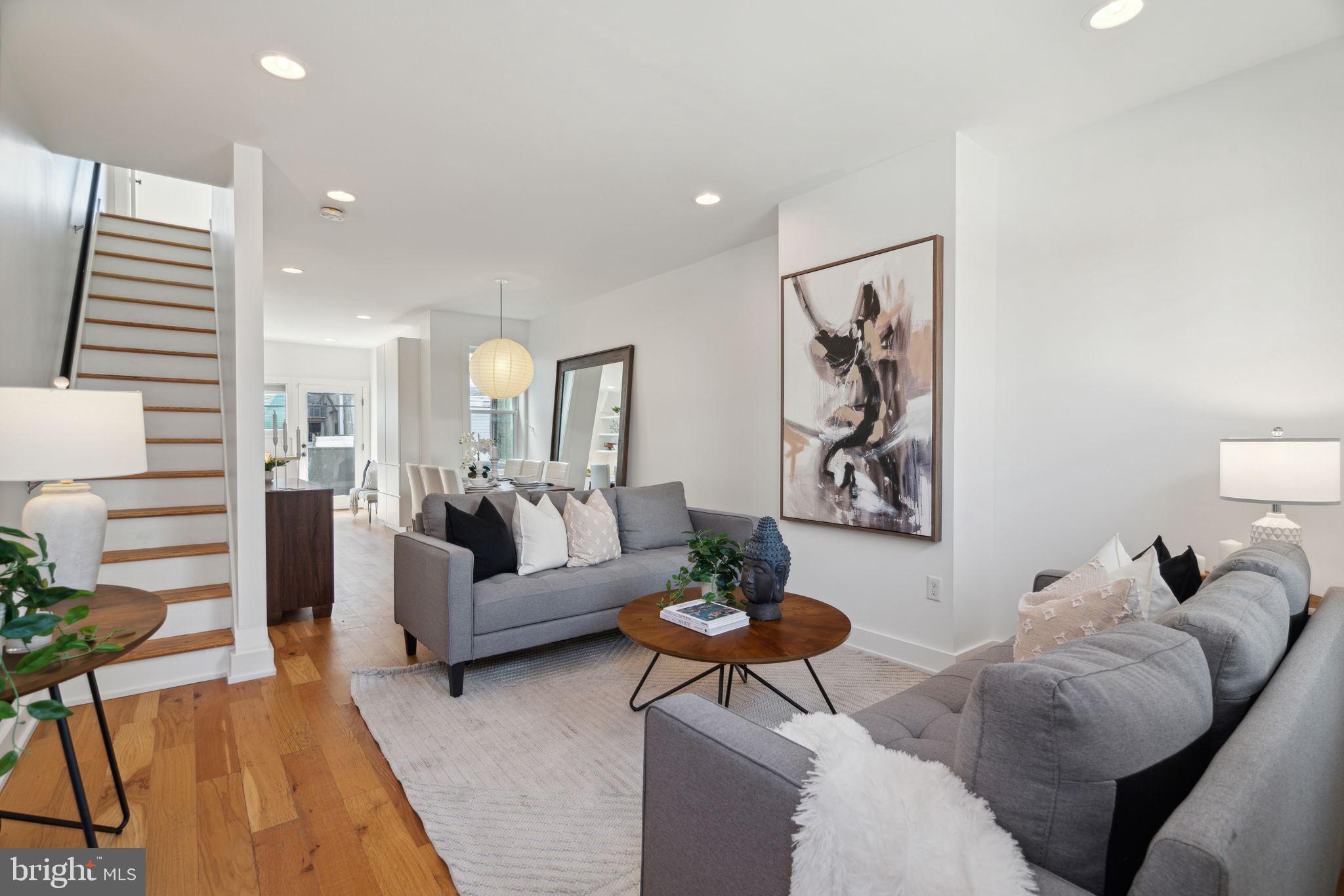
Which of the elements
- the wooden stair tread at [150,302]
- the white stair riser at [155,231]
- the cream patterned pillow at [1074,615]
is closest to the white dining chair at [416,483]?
the wooden stair tread at [150,302]

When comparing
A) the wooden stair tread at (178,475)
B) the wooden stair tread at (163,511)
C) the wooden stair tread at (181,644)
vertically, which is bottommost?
the wooden stair tread at (181,644)

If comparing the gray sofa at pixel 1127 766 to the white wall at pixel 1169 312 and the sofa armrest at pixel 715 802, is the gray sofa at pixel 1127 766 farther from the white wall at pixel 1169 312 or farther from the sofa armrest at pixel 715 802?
the white wall at pixel 1169 312

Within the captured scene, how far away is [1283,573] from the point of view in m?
1.41

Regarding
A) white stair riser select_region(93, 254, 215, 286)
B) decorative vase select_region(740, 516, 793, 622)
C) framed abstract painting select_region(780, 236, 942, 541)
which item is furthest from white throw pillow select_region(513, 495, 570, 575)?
white stair riser select_region(93, 254, 215, 286)

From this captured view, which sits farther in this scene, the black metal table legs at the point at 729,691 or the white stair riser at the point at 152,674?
the white stair riser at the point at 152,674

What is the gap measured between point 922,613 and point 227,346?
404cm

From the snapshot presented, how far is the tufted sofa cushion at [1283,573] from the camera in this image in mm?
1396

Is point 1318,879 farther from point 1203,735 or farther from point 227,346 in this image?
point 227,346

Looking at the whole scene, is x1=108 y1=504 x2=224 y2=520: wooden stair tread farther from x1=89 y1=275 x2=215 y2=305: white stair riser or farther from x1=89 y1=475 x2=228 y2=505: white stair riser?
x1=89 y1=275 x2=215 y2=305: white stair riser

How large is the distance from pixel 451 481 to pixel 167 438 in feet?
6.57

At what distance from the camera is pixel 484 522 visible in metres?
3.05

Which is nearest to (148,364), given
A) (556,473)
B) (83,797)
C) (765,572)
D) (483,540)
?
(483,540)

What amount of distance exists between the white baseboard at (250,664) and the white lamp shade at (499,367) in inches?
116

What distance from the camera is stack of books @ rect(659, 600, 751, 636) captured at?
7.42 ft
